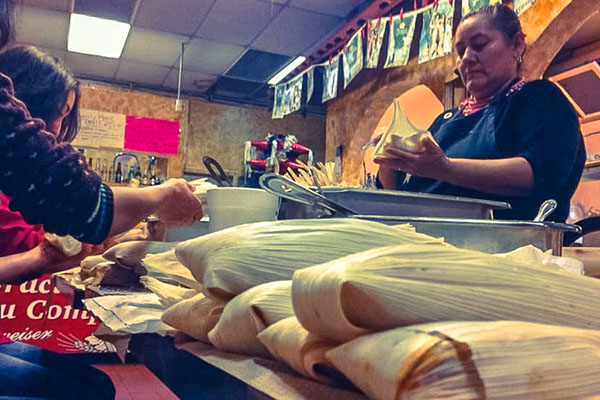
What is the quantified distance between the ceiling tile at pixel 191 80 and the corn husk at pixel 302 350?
728 centimetres

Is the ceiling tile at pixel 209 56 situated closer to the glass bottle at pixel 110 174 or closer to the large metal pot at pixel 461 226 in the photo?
the glass bottle at pixel 110 174

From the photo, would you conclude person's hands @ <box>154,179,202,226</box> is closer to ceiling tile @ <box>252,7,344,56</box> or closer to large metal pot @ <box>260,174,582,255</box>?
large metal pot @ <box>260,174,582,255</box>

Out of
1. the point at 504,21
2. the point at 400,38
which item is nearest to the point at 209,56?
the point at 400,38

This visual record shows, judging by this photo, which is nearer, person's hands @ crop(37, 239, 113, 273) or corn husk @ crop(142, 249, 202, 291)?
corn husk @ crop(142, 249, 202, 291)

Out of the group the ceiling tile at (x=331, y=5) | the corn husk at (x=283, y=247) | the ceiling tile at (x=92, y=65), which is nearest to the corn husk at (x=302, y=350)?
the corn husk at (x=283, y=247)

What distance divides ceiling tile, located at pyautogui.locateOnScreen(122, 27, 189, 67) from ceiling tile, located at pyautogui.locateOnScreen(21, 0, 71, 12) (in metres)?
0.72

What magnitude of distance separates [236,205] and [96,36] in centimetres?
585

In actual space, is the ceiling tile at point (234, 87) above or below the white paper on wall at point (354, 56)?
above

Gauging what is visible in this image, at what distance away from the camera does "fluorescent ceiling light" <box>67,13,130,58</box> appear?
18.4 ft

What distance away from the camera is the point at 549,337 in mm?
362

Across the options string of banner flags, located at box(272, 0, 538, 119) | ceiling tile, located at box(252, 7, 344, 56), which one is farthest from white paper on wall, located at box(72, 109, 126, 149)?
string of banner flags, located at box(272, 0, 538, 119)

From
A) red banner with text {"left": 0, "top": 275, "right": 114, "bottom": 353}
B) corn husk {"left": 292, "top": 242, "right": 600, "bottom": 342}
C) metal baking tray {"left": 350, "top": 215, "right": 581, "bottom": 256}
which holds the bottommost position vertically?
red banner with text {"left": 0, "top": 275, "right": 114, "bottom": 353}

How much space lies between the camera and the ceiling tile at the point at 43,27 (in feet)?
17.8

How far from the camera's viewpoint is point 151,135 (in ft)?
27.1
